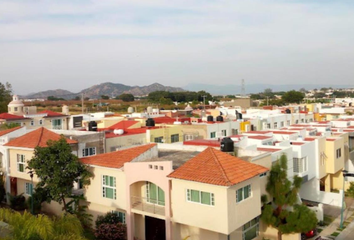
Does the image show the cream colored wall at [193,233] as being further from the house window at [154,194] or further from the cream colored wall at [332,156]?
the cream colored wall at [332,156]

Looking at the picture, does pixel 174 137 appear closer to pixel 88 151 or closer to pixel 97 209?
pixel 88 151

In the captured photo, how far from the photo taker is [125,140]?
35.3m

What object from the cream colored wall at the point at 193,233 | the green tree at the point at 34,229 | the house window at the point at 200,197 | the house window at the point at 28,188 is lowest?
the cream colored wall at the point at 193,233

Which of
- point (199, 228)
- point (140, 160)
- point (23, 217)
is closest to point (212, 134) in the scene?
point (140, 160)

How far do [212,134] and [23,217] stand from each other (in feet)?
96.8

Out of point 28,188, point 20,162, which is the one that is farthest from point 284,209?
point 20,162

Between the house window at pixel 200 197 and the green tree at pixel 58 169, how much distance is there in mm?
7744

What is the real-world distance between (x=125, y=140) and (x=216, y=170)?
17838 mm

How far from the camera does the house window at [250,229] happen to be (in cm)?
2136

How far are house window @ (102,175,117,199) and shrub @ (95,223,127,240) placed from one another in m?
1.74

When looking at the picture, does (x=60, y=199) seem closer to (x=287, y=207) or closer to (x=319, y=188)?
(x=287, y=207)

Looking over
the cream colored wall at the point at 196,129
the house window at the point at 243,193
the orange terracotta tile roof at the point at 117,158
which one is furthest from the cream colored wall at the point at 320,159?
the orange terracotta tile roof at the point at 117,158

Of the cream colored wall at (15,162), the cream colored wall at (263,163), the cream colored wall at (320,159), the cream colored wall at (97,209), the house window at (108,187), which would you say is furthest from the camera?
the cream colored wall at (320,159)

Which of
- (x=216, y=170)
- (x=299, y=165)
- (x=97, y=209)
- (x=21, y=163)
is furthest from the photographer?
(x=21, y=163)
